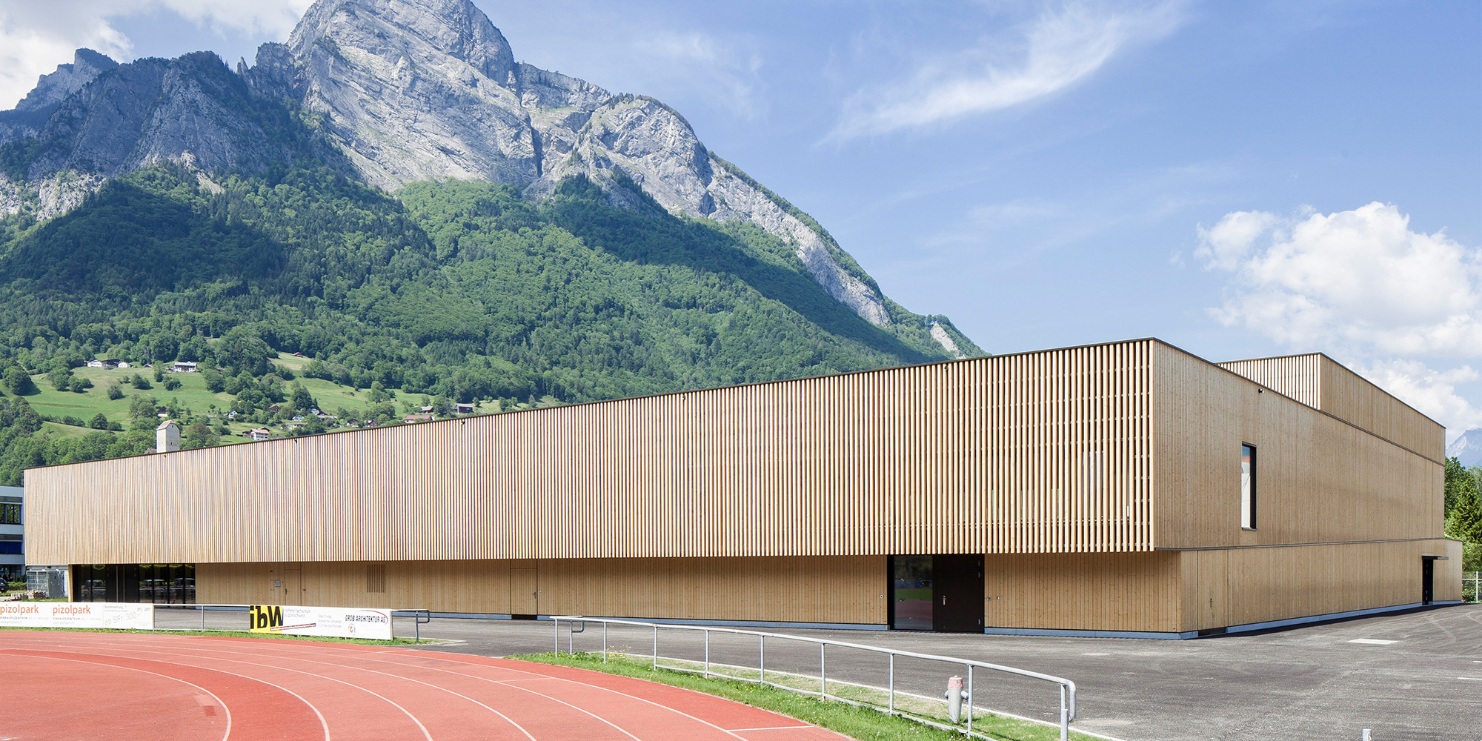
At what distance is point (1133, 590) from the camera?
34625 mm

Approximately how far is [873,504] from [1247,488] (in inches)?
474

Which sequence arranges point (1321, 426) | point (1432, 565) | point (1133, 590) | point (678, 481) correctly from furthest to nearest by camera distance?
point (1432, 565), point (1321, 426), point (678, 481), point (1133, 590)

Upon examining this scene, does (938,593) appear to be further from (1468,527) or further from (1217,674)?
(1468,527)

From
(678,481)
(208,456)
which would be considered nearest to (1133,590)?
(678,481)

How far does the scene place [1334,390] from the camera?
51500mm

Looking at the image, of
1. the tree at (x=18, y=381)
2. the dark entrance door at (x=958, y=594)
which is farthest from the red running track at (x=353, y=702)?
the tree at (x=18, y=381)

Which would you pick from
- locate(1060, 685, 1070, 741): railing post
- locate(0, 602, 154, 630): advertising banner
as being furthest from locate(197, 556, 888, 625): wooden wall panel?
locate(1060, 685, 1070, 741): railing post

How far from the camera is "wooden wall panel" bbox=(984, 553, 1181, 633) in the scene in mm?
34250

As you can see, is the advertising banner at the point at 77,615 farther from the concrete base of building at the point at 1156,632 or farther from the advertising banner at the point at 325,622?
the concrete base of building at the point at 1156,632

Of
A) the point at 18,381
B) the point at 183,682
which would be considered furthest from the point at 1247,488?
the point at 18,381

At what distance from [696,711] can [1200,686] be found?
32.3 feet

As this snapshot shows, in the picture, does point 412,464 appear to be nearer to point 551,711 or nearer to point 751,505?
point 751,505

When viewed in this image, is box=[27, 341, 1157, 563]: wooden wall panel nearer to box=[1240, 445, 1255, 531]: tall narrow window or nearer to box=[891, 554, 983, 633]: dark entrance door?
box=[891, 554, 983, 633]: dark entrance door

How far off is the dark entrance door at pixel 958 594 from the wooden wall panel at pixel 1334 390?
1700 centimetres
